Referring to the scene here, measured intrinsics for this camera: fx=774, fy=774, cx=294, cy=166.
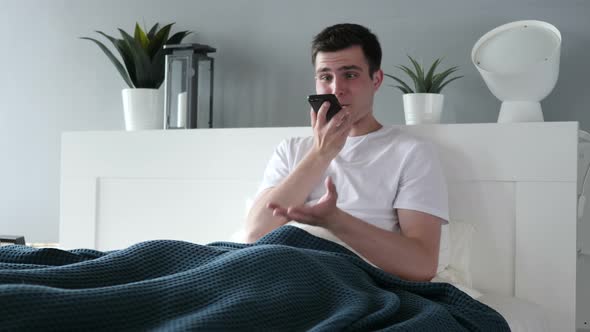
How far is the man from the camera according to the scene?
1.70m

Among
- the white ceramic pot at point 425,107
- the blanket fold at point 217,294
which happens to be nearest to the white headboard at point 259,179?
the white ceramic pot at point 425,107

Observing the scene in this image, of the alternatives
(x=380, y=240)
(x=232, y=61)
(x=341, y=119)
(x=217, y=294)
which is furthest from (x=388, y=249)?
(x=232, y=61)

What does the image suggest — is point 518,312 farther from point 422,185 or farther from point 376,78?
point 376,78

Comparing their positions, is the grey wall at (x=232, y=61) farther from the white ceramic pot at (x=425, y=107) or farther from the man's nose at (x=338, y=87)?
the man's nose at (x=338, y=87)

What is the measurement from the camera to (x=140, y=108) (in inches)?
106

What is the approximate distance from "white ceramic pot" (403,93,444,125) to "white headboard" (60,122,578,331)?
8 cm

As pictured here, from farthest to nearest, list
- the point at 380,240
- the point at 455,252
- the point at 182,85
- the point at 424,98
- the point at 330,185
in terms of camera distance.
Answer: the point at 182,85 → the point at 424,98 → the point at 455,252 → the point at 380,240 → the point at 330,185

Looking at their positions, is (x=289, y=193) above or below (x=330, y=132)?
below

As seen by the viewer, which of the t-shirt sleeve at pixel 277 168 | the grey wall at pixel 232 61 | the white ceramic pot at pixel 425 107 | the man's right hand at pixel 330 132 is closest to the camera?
the man's right hand at pixel 330 132

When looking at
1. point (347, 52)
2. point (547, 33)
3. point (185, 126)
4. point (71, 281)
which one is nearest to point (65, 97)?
point (185, 126)

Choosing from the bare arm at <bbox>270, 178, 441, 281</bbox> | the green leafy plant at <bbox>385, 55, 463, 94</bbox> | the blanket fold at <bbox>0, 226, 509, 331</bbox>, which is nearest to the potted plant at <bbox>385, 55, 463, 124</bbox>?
the green leafy plant at <bbox>385, 55, 463, 94</bbox>

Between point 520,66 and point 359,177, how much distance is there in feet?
1.82

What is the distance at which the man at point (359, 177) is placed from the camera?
1702 mm

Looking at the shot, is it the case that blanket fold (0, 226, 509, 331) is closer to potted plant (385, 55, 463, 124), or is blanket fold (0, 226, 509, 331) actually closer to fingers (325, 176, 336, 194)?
fingers (325, 176, 336, 194)
